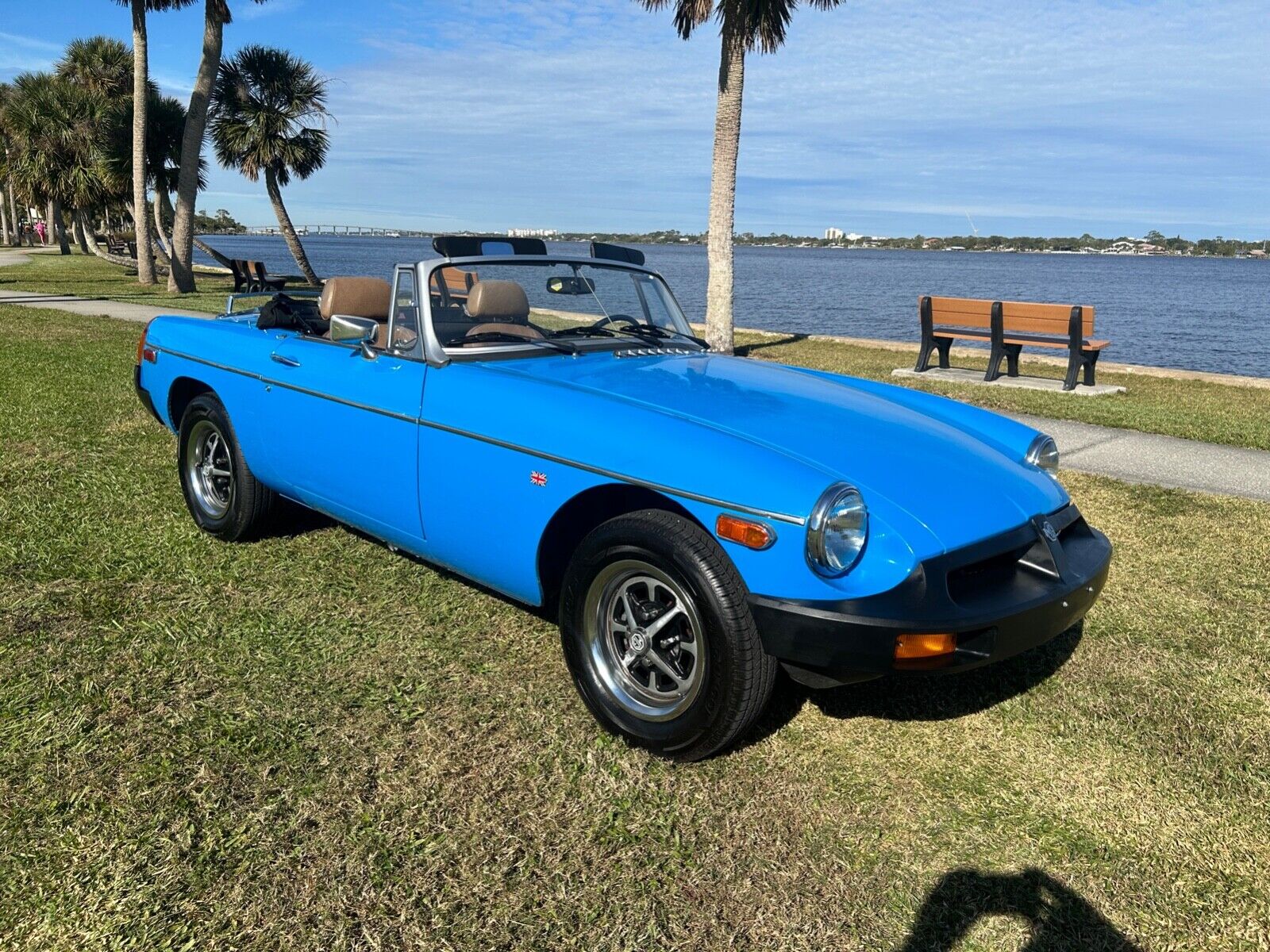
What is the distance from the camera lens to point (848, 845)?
2.62 m

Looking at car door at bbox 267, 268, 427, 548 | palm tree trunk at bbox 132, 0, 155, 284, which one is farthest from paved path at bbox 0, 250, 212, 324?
car door at bbox 267, 268, 427, 548

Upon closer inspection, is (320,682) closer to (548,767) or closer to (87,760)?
(87,760)

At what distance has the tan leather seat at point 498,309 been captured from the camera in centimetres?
388

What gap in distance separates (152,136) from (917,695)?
106 feet

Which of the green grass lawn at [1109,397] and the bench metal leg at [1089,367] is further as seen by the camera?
the bench metal leg at [1089,367]

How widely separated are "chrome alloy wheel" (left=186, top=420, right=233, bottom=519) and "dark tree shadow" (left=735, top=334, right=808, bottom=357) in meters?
9.14

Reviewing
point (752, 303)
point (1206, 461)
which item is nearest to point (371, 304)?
point (1206, 461)

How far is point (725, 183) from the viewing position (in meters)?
13.2

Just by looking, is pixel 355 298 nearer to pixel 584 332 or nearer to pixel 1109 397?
pixel 584 332

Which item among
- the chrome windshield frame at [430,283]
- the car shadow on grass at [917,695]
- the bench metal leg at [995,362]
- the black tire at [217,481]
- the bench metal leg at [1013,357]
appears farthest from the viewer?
the bench metal leg at [1013,357]

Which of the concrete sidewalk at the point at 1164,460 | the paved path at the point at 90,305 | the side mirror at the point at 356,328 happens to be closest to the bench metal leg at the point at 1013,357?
the concrete sidewalk at the point at 1164,460

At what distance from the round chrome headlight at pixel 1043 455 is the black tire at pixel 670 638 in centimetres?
160

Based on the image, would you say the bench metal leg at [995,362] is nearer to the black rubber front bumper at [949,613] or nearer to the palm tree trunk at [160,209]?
the black rubber front bumper at [949,613]

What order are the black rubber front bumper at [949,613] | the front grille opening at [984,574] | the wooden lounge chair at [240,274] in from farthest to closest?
the wooden lounge chair at [240,274] < the front grille opening at [984,574] < the black rubber front bumper at [949,613]
